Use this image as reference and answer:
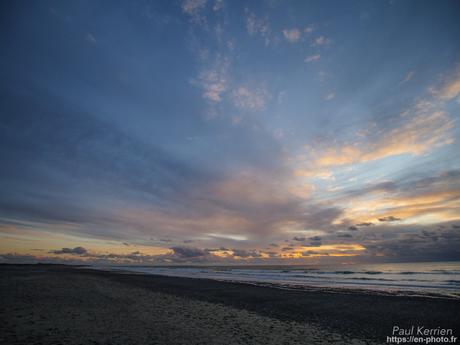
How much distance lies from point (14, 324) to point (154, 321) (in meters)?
6.41

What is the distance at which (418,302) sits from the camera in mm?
23125

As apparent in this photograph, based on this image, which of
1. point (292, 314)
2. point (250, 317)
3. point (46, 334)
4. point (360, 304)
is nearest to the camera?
point (46, 334)

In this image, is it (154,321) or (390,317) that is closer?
(154,321)

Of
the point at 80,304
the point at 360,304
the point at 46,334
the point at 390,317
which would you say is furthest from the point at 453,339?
the point at 80,304

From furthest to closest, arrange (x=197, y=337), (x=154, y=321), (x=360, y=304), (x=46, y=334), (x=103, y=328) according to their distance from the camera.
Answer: (x=360, y=304) < (x=154, y=321) < (x=103, y=328) < (x=197, y=337) < (x=46, y=334)

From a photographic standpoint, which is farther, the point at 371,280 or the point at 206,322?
the point at 371,280

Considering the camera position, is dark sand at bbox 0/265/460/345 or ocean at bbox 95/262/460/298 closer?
dark sand at bbox 0/265/460/345

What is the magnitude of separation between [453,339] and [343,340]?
577 centimetres

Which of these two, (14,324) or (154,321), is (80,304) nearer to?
(14,324)

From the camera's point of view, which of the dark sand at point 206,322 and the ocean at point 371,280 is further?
the ocean at point 371,280

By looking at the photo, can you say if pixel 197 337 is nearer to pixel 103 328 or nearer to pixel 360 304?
pixel 103 328

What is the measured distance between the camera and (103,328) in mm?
11922

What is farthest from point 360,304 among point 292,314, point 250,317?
point 250,317

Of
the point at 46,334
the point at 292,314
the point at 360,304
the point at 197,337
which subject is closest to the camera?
the point at 46,334
